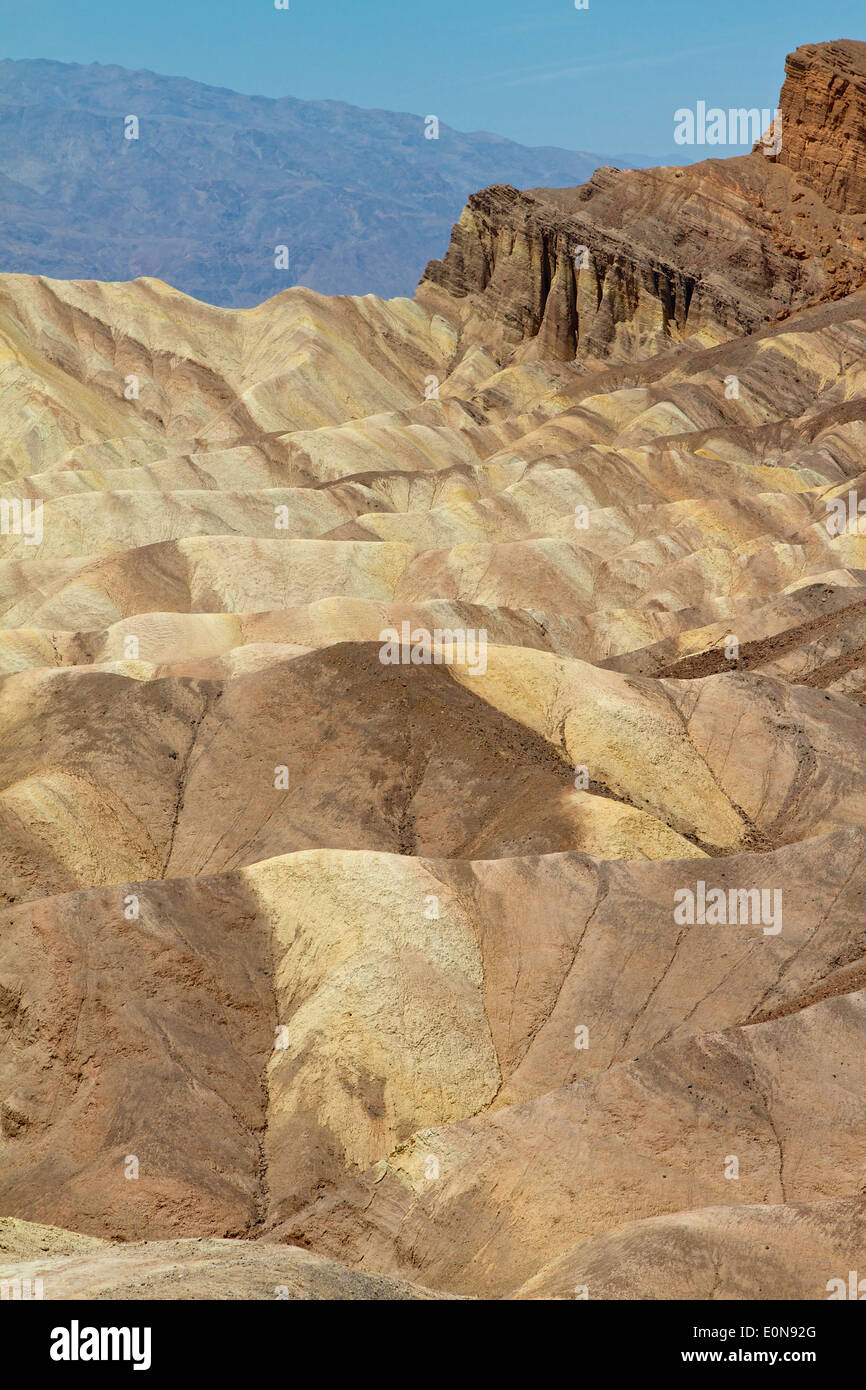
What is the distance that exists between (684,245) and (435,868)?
2969 inches

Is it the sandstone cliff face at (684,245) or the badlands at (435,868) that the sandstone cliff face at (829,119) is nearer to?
the sandstone cliff face at (684,245)

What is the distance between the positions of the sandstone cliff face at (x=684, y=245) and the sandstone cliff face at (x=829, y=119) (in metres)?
0.09

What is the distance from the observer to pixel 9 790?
33781 mm

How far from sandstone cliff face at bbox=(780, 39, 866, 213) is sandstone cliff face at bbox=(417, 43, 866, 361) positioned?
0.09 meters

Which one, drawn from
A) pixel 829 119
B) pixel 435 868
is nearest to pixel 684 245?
pixel 829 119

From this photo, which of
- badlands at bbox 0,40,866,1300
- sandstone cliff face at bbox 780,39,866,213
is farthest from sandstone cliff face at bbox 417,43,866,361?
badlands at bbox 0,40,866,1300

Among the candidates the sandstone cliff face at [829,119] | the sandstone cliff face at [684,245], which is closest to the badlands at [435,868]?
the sandstone cliff face at [684,245]

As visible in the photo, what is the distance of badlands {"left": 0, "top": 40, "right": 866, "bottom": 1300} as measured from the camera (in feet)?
70.7

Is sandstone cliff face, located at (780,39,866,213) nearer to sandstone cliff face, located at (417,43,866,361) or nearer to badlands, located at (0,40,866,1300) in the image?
sandstone cliff face, located at (417,43,866,361)

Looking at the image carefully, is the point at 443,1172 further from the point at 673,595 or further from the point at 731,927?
the point at 673,595

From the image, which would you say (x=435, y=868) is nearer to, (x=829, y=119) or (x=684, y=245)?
(x=684, y=245)

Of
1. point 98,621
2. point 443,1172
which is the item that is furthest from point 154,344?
point 443,1172

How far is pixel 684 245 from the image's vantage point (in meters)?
93.9

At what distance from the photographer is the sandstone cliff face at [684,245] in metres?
90.9
